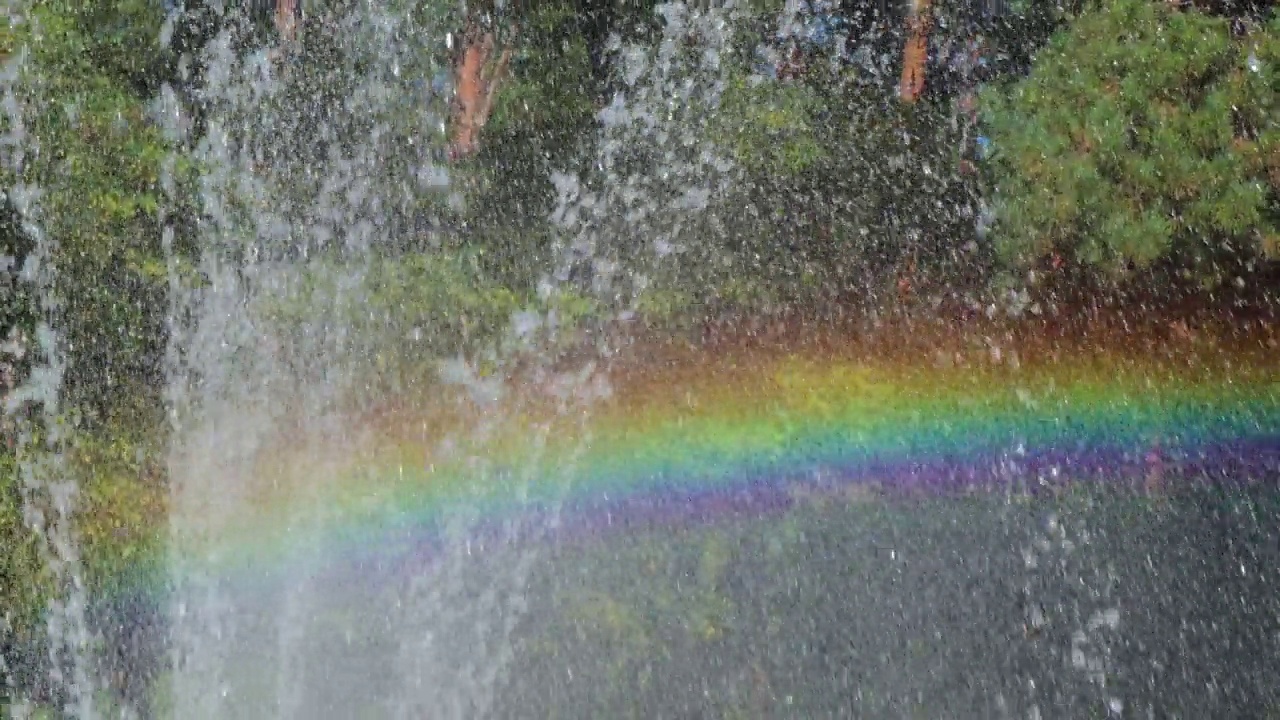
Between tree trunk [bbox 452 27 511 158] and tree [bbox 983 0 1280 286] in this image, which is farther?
tree trunk [bbox 452 27 511 158]

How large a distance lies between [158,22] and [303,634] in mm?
3248

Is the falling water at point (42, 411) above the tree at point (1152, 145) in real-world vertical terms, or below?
below

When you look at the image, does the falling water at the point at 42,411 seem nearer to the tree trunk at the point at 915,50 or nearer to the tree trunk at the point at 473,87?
the tree trunk at the point at 473,87

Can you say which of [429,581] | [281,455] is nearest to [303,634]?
[429,581]

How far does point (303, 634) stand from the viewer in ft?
15.6

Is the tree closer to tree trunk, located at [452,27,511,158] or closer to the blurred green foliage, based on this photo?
the blurred green foliage

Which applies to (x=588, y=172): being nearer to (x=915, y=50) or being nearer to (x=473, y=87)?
(x=473, y=87)

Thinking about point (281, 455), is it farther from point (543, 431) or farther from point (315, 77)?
point (315, 77)

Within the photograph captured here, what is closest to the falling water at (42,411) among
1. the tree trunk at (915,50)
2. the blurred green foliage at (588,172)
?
the blurred green foliage at (588,172)

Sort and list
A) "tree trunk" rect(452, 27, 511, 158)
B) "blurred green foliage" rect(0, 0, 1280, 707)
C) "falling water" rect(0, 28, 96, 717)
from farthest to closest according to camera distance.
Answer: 1. "tree trunk" rect(452, 27, 511, 158)
2. "falling water" rect(0, 28, 96, 717)
3. "blurred green foliage" rect(0, 0, 1280, 707)

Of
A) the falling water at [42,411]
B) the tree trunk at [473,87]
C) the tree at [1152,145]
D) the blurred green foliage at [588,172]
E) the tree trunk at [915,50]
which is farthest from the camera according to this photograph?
the tree trunk at [473,87]

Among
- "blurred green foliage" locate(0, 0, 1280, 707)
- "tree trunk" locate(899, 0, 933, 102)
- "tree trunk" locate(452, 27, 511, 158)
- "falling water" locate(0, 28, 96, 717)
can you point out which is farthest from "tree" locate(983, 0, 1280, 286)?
"falling water" locate(0, 28, 96, 717)

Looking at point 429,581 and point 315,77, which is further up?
point 315,77

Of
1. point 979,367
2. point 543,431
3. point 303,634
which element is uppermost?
point 979,367
